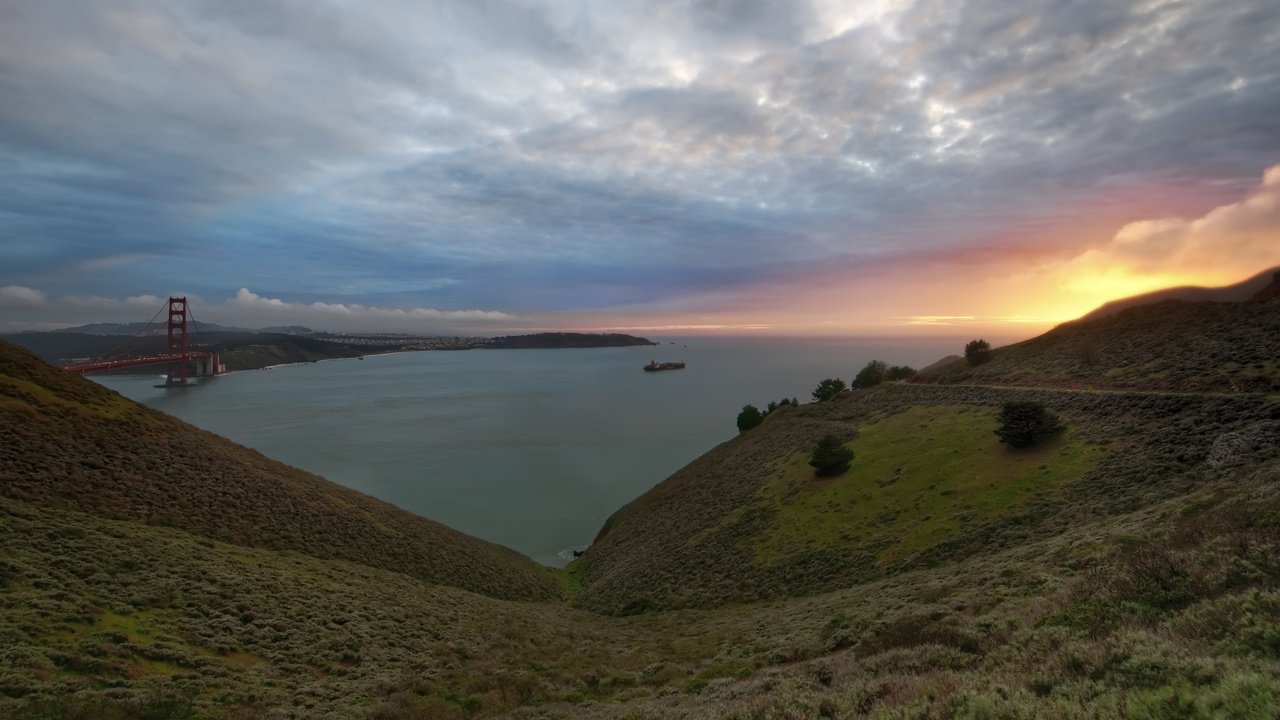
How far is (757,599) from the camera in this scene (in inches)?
562

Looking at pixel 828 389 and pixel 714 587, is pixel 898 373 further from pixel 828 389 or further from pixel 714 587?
pixel 714 587

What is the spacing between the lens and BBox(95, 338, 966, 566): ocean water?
131 ft

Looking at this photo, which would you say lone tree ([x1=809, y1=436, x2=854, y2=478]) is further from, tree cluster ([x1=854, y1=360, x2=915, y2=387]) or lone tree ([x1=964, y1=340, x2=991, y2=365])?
tree cluster ([x1=854, y1=360, x2=915, y2=387])

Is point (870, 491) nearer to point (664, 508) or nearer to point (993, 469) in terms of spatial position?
point (993, 469)

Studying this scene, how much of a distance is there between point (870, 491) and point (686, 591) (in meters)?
7.43

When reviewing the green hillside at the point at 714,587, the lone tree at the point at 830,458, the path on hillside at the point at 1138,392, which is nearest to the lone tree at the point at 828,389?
the path on hillside at the point at 1138,392

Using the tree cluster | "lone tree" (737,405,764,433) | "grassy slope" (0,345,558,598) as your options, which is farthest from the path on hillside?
"grassy slope" (0,345,558,598)

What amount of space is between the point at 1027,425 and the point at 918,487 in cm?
399

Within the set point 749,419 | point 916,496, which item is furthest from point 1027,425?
point 749,419

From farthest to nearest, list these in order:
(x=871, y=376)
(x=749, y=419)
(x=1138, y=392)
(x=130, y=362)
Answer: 1. (x=130, y=362)
2. (x=749, y=419)
3. (x=871, y=376)
4. (x=1138, y=392)

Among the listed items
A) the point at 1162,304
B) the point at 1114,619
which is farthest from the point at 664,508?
the point at 1162,304

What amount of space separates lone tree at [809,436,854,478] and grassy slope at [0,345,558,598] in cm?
1251

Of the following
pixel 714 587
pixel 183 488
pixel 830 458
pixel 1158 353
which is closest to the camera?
pixel 714 587

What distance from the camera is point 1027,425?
1636 centimetres
